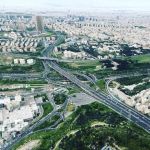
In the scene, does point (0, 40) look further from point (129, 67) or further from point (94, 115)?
point (94, 115)

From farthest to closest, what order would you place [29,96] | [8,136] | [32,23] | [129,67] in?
[32,23]
[129,67]
[29,96]
[8,136]

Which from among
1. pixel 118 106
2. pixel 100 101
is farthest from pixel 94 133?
pixel 100 101

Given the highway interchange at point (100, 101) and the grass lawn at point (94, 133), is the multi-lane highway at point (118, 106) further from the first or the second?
the grass lawn at point (94, 133)

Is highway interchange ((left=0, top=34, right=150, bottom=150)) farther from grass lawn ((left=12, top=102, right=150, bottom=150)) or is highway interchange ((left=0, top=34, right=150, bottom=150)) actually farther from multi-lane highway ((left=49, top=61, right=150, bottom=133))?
grass lawn ((left=12, top=102, right=150, bottom=150))

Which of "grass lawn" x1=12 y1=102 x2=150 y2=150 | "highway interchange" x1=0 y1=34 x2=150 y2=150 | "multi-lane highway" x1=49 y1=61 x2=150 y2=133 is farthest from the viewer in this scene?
"multi-lane highway" x1=49 y1=61 x2=150 y2=133

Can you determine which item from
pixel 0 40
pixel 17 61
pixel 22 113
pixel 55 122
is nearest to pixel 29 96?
pixel 22 113

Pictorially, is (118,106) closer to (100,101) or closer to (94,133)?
(100,101)

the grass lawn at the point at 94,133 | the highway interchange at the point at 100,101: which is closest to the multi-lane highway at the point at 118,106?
the highway interchange at the point at 100,101

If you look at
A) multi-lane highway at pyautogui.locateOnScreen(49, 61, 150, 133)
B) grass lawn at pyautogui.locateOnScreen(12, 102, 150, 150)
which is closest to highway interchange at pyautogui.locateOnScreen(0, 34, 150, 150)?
multi-lane highway at pyautogui.locateOnScreen(49, 61, 150, 133)

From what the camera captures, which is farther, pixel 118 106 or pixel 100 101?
pixel 100 101

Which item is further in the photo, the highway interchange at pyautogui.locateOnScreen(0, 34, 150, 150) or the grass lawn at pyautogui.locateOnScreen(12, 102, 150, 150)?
the highway interchange at pyautogui.locateOnScreen(0, 34, 150, 150)

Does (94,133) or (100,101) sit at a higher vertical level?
(94,133)
